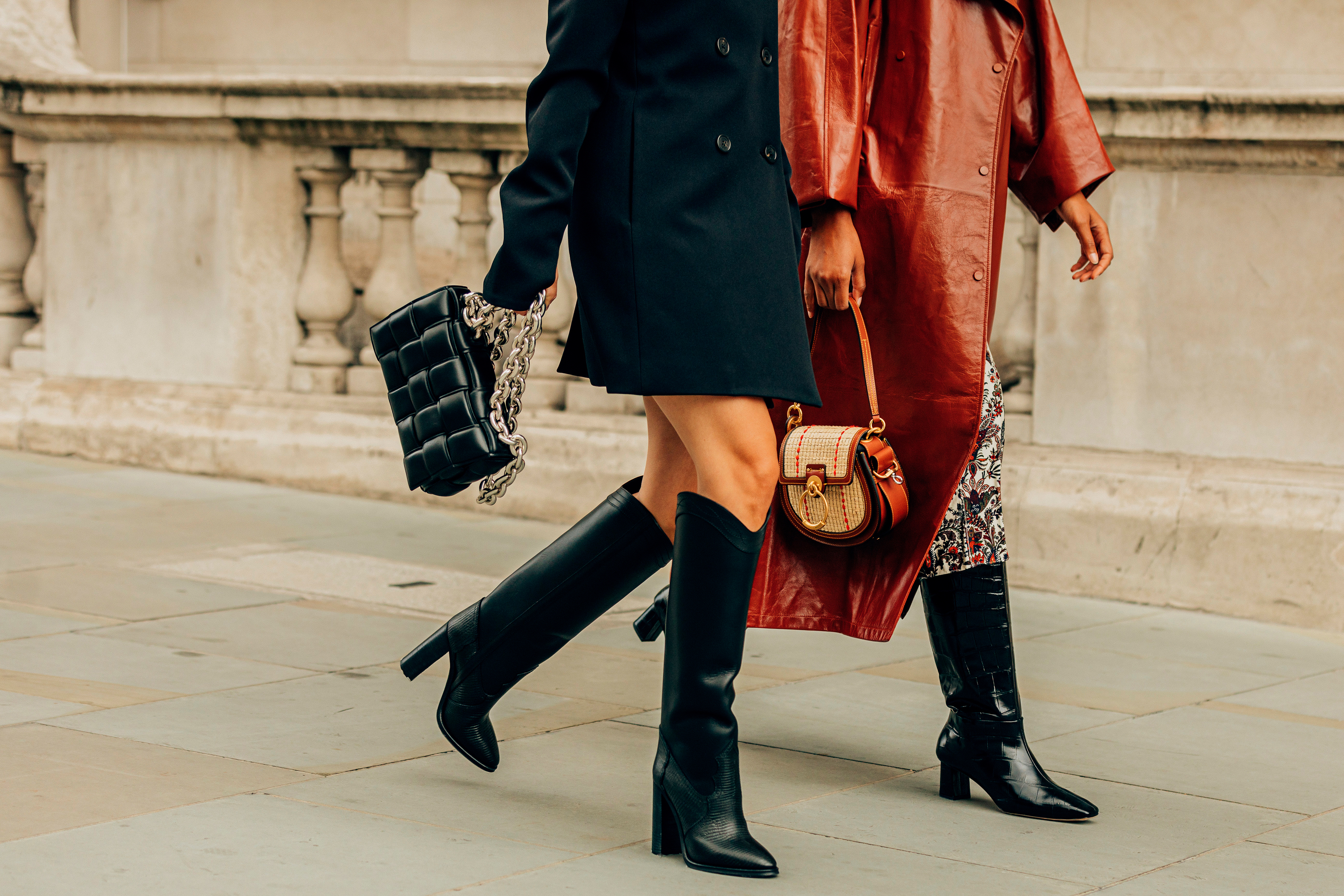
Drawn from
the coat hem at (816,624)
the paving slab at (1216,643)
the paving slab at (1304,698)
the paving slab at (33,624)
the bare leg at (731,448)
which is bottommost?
the paving slab at (1304,698)

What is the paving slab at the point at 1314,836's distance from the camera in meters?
3.33

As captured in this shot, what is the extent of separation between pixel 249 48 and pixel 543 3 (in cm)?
218

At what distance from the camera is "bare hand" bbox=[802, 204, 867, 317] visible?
3.52 m

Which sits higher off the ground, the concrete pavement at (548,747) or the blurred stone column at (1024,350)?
the blurred stone column at (1024,350)

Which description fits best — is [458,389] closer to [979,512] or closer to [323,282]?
[979,512]

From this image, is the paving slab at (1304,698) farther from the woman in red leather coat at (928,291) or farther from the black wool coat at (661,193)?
the black wool coat at (661,193)

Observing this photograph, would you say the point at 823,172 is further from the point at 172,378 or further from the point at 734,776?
the point at 172,378

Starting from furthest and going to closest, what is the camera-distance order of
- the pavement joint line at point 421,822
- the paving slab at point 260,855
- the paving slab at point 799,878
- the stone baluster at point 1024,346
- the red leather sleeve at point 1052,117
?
the stone baluster at point 1024,346
the red leather sleeve at point 1052,117
the pavement joint line at point 421,822
the paving slab at point 799,878
the paving slab at point 260,855

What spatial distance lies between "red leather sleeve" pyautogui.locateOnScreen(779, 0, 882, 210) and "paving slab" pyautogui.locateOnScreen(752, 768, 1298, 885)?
1.15m

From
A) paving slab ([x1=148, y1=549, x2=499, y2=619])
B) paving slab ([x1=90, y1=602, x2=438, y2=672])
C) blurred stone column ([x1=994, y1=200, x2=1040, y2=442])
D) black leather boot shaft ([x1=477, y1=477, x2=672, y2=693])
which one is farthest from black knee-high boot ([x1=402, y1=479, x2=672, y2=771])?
blurred stone column ([x1=994, y1=200, x2=1040, y2=442])

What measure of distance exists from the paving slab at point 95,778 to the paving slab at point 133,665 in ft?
1.61

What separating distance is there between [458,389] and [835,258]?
2.52 feet

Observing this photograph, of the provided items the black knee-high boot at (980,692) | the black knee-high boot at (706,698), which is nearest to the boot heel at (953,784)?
the black knee-high boot at (980,692)

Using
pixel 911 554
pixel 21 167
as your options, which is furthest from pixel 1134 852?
pixel 21 167
